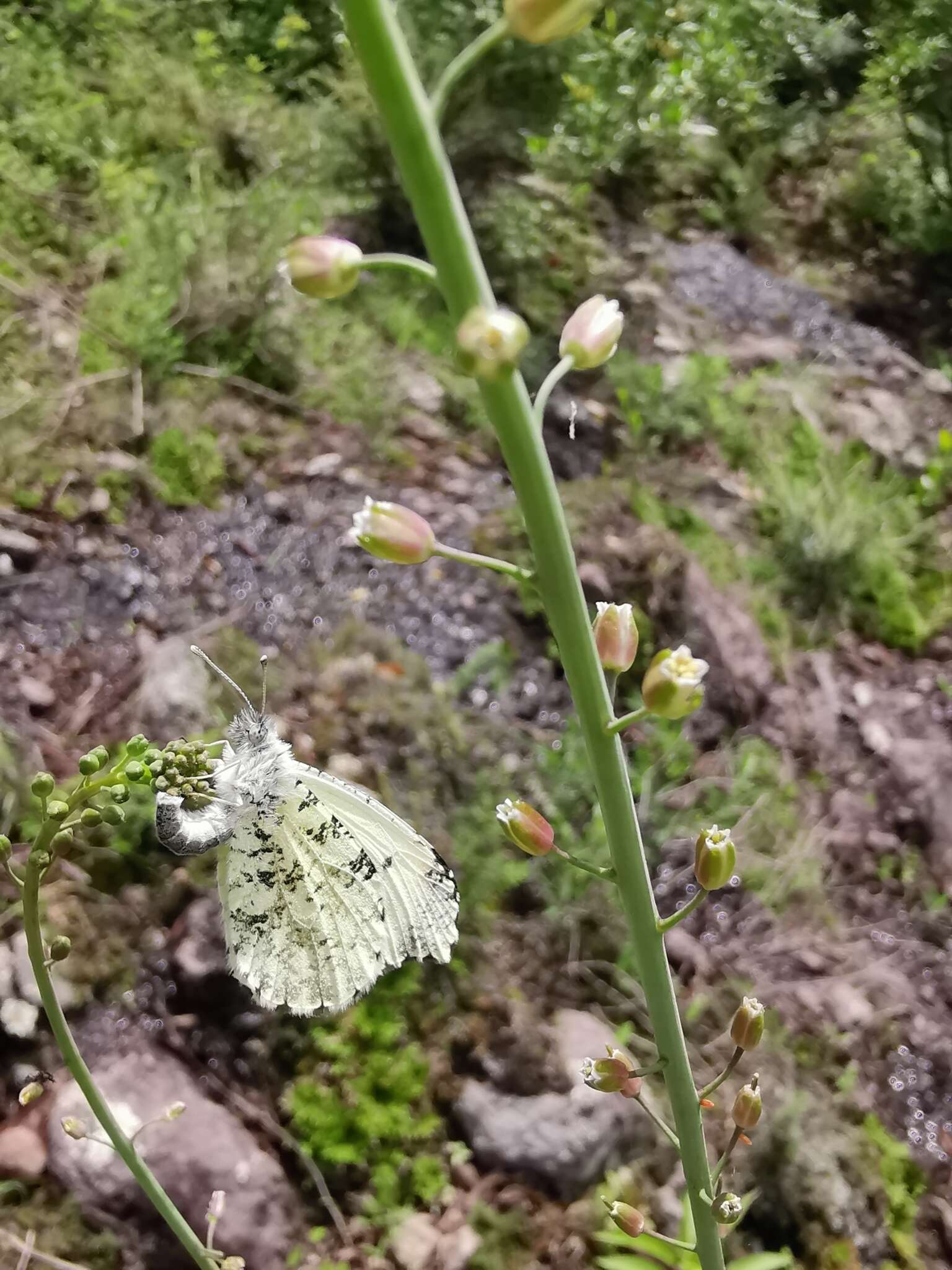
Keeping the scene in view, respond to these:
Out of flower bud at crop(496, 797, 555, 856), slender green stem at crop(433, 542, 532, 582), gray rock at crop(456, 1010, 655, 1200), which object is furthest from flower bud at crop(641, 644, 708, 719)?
gray rock at crop(456, 1010, 655, 1200)

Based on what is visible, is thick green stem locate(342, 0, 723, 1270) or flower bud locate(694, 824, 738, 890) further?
flower bud locate(694, 824, 738, 890)

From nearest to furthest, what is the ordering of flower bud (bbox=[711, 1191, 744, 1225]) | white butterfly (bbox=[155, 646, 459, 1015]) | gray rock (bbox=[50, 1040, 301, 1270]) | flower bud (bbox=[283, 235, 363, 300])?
flower bud (bbox=[283, 235, 363, 300]) → flower bud (bbox=[711, 1191, 744, 1225]) → white butterfly (bbox=[155, 646, 459, 1015]) → gray rock (bbox=[50, 1040, 301, 1270])

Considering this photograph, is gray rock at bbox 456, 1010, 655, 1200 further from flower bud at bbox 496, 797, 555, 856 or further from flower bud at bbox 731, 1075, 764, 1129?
flower bud at bbox 496, 797, 555, 856

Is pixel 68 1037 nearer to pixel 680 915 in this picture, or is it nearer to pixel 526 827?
pixel 526 827

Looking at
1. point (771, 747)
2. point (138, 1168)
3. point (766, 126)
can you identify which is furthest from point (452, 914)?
point (766, 126)

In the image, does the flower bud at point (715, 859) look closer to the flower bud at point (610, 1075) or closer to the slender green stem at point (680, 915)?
the slender green stem at point (680, 915)

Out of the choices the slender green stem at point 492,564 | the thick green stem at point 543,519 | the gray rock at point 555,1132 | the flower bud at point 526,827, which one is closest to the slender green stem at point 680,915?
the thick green stem at point 543,519

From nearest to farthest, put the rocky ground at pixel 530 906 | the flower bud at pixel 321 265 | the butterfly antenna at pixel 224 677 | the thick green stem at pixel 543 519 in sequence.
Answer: the thick green stem at pixel 543 519 < the flower bud at pixel 321 265 < the butterfly antenna at pixel 224 677 < the rocky ground at pixel 530 906

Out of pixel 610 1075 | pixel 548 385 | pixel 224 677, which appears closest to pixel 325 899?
pixel 224 677
